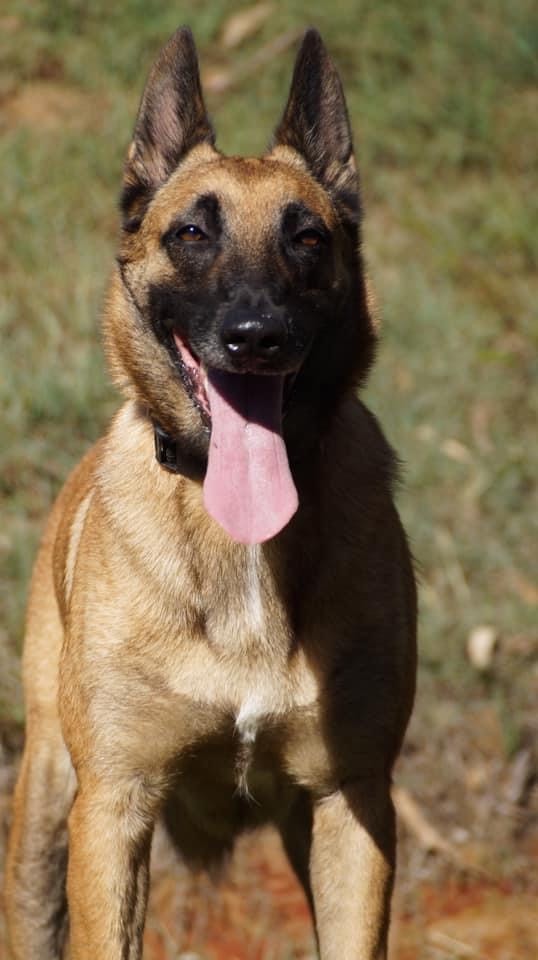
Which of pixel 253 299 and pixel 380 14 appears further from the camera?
pixel 380 14

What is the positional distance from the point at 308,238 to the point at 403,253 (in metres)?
4.59

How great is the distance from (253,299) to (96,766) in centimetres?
118

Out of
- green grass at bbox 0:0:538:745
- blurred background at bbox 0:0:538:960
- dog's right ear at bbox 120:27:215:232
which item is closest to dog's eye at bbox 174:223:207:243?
dog's right ear at bbox 120:27:215:232

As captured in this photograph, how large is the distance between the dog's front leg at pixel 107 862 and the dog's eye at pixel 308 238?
4.60 ft

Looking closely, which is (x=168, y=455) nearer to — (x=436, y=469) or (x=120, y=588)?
(x=120, y=588)

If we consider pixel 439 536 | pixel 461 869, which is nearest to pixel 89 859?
pixel 461 869

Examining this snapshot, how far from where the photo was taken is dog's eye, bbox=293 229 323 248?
3.82m

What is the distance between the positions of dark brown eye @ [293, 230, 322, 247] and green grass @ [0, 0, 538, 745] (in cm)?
261

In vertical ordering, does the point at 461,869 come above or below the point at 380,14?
below

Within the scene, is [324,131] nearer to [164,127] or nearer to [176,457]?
[164,127]

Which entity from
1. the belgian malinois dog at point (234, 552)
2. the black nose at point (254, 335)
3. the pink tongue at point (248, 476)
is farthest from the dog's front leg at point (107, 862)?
the black nose at point (254, 335)

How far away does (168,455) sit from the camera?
3857 mm

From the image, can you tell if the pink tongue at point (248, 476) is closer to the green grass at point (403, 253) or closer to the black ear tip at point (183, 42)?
the black ear tip at point (183, 42)

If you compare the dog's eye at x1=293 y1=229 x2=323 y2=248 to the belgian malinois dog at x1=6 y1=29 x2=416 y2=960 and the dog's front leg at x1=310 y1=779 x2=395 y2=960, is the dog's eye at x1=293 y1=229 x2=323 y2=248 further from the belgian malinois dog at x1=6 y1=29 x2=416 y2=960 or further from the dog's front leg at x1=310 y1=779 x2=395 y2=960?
the dog's front leg at x1=310 y1=779 x2=395 y2=960
